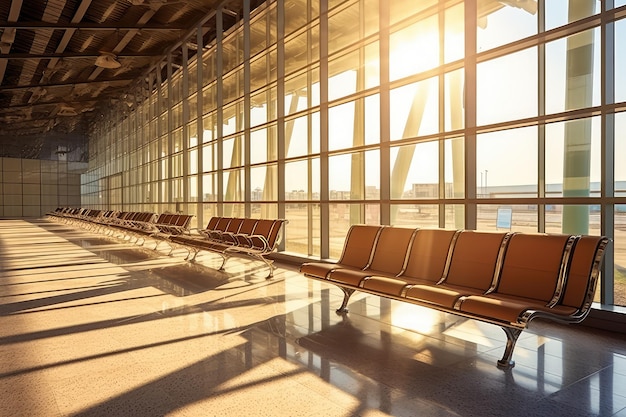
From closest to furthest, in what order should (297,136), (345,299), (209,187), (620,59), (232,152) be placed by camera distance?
1. (620,59)
2. (345,299)
3. (297,136)
4. (232,152)
5. (209,187)

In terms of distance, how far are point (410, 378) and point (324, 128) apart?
5515 mm

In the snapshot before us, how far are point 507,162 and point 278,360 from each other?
418cm

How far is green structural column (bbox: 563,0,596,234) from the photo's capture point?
15.8 feet

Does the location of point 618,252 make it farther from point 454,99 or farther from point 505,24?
point 505,24

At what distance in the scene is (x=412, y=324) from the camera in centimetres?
405

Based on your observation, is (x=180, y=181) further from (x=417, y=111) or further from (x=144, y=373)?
(x=144, y=373)

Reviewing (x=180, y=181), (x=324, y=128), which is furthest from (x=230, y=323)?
(x=180, y=181)

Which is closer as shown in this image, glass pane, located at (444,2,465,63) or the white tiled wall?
glass pane, located at (444,2,465,63)

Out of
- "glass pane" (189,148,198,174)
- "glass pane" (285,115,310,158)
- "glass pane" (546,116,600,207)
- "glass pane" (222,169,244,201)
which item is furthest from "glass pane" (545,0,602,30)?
"glass pane" (189,148,198,174)

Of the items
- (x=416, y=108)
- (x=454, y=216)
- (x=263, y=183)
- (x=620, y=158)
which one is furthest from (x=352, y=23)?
(x=620, y=158)

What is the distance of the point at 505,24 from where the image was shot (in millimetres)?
5574

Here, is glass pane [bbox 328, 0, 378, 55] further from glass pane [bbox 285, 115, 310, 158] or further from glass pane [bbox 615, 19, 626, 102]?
glass pane [bbox 615, 19, 626, 102]

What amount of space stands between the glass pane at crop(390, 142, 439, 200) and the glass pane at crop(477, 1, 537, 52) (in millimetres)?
1631

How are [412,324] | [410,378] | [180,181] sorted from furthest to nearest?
1. [180,181]
2. [412,324]
3. [410,378]
